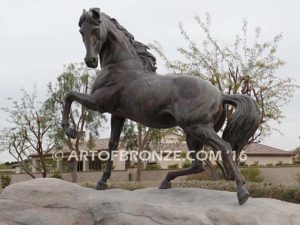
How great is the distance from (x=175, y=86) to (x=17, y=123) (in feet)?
68.2

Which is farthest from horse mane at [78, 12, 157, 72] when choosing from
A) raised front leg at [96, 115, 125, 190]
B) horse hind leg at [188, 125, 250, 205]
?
horse hind leg at [188, 125, 250, 205]

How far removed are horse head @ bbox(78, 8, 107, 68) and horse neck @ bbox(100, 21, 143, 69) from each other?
10.5 inches

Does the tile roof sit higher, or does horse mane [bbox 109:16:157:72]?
the tile roof

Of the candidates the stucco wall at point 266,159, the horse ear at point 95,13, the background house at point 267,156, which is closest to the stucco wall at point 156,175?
the background house at point 267,156

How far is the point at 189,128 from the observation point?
4461 mm

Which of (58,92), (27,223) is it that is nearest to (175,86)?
(27,223)

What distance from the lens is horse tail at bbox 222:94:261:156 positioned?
4473mm

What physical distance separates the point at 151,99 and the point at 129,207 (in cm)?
116

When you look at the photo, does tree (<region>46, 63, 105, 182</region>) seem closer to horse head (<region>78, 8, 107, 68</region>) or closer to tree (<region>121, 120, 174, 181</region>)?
tree (<region>121, 120, 174, 181</region>)

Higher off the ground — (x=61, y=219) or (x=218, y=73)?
(x=218, y=73)

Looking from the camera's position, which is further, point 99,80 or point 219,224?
point 99,80

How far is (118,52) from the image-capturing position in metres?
5.03

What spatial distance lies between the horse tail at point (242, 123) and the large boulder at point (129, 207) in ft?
1.89

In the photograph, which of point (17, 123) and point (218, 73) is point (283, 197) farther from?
point (17, 123)
